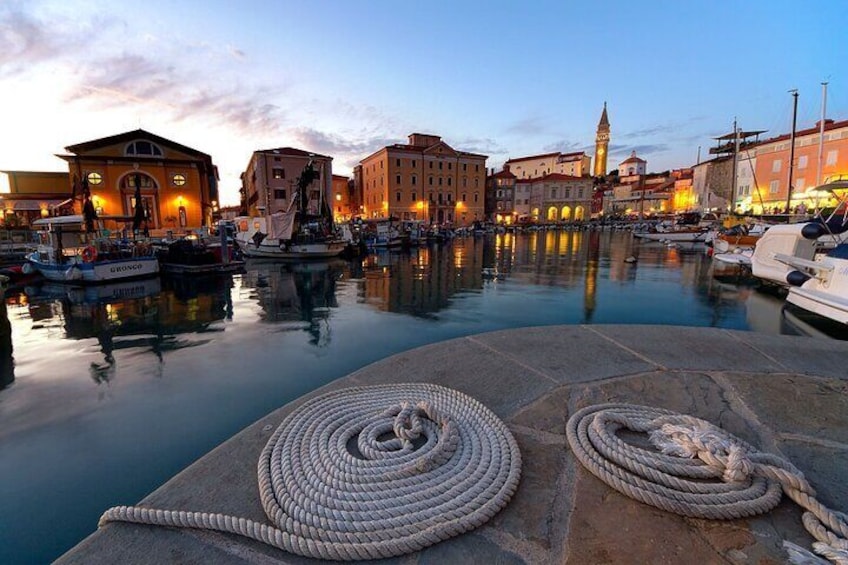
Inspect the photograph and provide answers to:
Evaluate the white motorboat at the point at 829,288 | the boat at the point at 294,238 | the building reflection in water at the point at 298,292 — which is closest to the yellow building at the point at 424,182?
the boat at the point at 294,238

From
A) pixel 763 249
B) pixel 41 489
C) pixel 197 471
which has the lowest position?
pixel 41 489

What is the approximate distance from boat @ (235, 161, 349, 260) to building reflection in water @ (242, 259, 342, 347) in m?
1.44

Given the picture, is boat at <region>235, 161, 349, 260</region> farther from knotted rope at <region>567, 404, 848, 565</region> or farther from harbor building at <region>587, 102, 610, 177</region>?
harbor building at <region>587, 102, 610, 177</region>

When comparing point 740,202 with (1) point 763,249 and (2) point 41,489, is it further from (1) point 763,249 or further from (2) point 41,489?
(2) point 41,489

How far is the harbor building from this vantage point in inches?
4149

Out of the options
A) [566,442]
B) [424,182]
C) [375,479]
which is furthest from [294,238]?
[424,182]

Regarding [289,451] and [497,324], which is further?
[497,324]

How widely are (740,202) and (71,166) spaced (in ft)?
238

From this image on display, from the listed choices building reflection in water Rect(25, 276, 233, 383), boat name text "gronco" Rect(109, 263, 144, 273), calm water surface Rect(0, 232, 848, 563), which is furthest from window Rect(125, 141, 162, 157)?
calm water surface Rect(0, 232, 848, 563)

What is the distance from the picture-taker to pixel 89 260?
1617 centimetres

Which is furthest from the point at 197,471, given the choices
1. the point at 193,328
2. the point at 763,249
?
the point at 763,249

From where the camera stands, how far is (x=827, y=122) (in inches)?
1747

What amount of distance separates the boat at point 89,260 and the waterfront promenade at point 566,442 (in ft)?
56.4

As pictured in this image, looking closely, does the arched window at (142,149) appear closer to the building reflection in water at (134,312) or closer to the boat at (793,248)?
the building reflection in water at (134,312)
